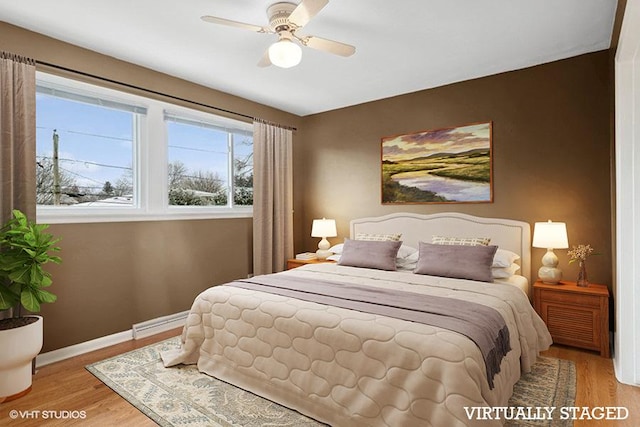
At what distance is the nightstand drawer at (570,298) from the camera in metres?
2.89

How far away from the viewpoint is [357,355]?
1.93 meters

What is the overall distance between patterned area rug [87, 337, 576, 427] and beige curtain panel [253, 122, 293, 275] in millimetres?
1844

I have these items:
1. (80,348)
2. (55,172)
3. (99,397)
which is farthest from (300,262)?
(55,172)

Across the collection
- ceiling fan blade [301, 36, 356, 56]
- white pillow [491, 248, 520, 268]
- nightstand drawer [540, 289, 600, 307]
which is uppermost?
ceiling fan blade [301, 36, 356, 56]

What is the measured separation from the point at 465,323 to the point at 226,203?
3181 mm

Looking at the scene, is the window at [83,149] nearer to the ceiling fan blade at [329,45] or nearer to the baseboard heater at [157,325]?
the baseboard heater at [157,325]

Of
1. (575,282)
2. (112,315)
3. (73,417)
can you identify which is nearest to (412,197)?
(575,282)

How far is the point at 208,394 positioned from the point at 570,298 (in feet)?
9.52

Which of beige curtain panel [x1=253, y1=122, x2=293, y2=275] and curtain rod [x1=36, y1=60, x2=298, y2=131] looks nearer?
curtain rod [x1=36, y1=60, x2=298, y2=131]

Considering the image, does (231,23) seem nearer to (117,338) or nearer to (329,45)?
(329,45)

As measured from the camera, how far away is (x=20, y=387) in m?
2.31

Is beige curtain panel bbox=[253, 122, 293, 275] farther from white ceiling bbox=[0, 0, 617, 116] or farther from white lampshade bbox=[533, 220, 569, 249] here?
white lampshade bbox=[533, 220, 569, 249]

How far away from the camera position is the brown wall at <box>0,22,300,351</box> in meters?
2.91

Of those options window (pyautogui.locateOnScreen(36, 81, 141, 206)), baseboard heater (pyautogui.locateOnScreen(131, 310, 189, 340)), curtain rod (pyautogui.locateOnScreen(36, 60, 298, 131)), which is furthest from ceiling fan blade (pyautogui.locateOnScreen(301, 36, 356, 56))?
baseboard heater (pyautogui.locateOnScreen(131, 310, 189, 340))
